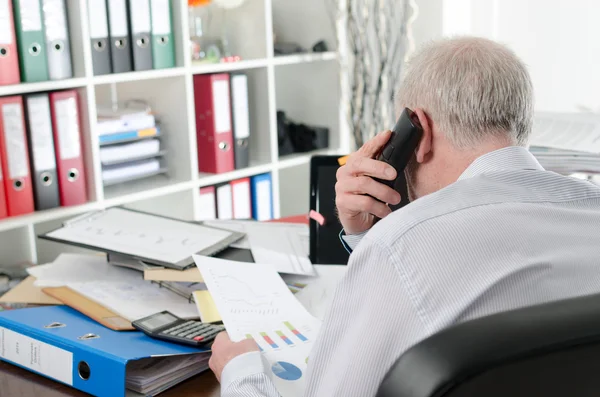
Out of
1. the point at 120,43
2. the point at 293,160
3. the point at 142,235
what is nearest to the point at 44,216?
the point at 120,43

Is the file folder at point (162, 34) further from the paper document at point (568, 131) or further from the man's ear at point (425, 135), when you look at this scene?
the man's ear at point (425, 135)

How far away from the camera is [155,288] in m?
1.42

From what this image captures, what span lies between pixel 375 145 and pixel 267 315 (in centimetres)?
34

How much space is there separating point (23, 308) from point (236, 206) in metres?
1.60

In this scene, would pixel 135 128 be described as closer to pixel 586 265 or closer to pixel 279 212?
pixel 279 212

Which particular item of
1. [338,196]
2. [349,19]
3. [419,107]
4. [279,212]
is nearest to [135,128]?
[279,212]

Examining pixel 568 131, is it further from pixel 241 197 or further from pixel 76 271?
pixel 241 197

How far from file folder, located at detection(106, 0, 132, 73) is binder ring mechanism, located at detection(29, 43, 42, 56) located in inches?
10.4

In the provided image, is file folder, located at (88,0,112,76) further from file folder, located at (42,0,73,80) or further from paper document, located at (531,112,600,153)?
paper document, located at (531,112,600,153)

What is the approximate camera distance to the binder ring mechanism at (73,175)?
2.30 metres

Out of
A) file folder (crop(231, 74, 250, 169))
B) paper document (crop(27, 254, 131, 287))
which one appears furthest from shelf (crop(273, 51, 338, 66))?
paper document (crop(27, 254, 131, 287))

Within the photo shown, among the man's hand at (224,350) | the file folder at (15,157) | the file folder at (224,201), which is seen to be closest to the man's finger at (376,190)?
the man's hand at (224,350)

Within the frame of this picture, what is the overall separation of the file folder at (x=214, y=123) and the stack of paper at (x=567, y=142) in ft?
3.97

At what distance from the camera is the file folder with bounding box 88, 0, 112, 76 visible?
7.63 ft
